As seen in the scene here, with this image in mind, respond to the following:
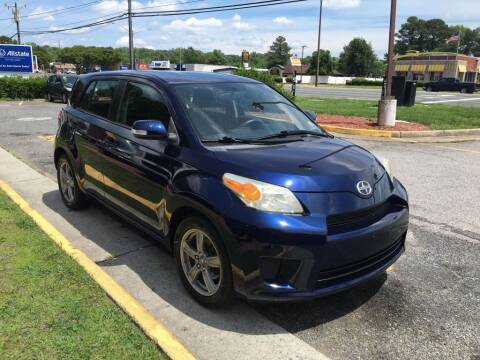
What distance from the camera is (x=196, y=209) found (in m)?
3.29

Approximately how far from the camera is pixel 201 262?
136 inches

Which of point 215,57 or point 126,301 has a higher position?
point 215,57

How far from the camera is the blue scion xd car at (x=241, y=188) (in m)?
2.99

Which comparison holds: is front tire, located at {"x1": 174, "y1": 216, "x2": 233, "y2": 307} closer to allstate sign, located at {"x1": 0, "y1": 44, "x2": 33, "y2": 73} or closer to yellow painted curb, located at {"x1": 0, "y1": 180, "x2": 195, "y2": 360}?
yellow painted curb, located at {"x1": 0, "y1": 180, "x2": 195, "y2": 360}

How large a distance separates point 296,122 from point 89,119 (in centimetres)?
229

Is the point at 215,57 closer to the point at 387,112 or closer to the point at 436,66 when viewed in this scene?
the point at 436,66

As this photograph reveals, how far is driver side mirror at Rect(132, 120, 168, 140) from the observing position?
12.2 feet

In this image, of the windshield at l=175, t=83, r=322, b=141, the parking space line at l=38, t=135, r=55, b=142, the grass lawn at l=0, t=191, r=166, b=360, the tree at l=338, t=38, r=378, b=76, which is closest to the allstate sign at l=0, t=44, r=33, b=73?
the parking space line at l=38, t=135, r=55, b=142

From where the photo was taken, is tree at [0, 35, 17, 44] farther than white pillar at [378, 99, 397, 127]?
Yes

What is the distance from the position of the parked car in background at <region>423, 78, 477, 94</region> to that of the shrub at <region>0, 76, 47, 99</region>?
114ft

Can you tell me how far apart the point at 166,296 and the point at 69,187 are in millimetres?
2717

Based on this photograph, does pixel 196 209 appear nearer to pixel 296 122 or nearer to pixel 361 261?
pixel 361 261

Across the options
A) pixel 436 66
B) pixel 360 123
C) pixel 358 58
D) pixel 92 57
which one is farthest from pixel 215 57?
pixel 360 123

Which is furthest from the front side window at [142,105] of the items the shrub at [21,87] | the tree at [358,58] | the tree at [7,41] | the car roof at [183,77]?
the tree at [358,58]
